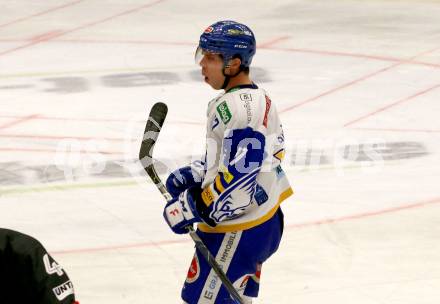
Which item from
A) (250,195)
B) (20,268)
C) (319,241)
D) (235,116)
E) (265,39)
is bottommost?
(265,39)

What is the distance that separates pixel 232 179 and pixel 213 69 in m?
0.52

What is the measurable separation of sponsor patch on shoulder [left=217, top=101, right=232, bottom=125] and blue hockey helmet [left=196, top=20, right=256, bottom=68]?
210 mm

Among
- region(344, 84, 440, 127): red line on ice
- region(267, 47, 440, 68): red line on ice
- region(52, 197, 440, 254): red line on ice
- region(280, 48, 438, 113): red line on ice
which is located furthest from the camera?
region(267, 47, 440, 68): red line on ice

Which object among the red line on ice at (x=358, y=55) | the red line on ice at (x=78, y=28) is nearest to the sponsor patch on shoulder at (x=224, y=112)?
the red line on ice at (x=358, y=55)

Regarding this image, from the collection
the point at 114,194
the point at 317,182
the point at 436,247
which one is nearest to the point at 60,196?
the point at 114,194

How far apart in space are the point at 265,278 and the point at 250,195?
2.19 metres

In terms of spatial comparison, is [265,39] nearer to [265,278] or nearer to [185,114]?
[185,114]

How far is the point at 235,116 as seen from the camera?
210 inches

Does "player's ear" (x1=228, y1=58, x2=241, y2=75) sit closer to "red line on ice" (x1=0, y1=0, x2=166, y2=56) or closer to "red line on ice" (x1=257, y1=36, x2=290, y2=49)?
"red line on ice" (x1=257, y1=36, x2=290, y2=49)

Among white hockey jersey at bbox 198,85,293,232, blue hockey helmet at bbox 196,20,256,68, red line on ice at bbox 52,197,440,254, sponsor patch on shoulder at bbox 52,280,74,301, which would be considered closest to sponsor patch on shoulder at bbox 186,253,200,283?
white hockey jersey at bbox 198,85,293,232

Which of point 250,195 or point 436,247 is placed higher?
point 250,195

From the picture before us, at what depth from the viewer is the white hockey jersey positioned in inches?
209

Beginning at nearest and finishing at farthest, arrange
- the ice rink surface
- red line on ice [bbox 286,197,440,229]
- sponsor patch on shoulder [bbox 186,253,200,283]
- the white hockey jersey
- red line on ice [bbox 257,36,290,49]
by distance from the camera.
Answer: the white hockey jersey → sponsor patch on shoulder [bbox 186,253,200,283] → the ice rink surface → red line on ice [bbox 286,197,440,229] → red line on ice [bbox 257,36,290,49]

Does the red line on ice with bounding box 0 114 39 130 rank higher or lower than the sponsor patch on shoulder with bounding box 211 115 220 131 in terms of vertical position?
lower
